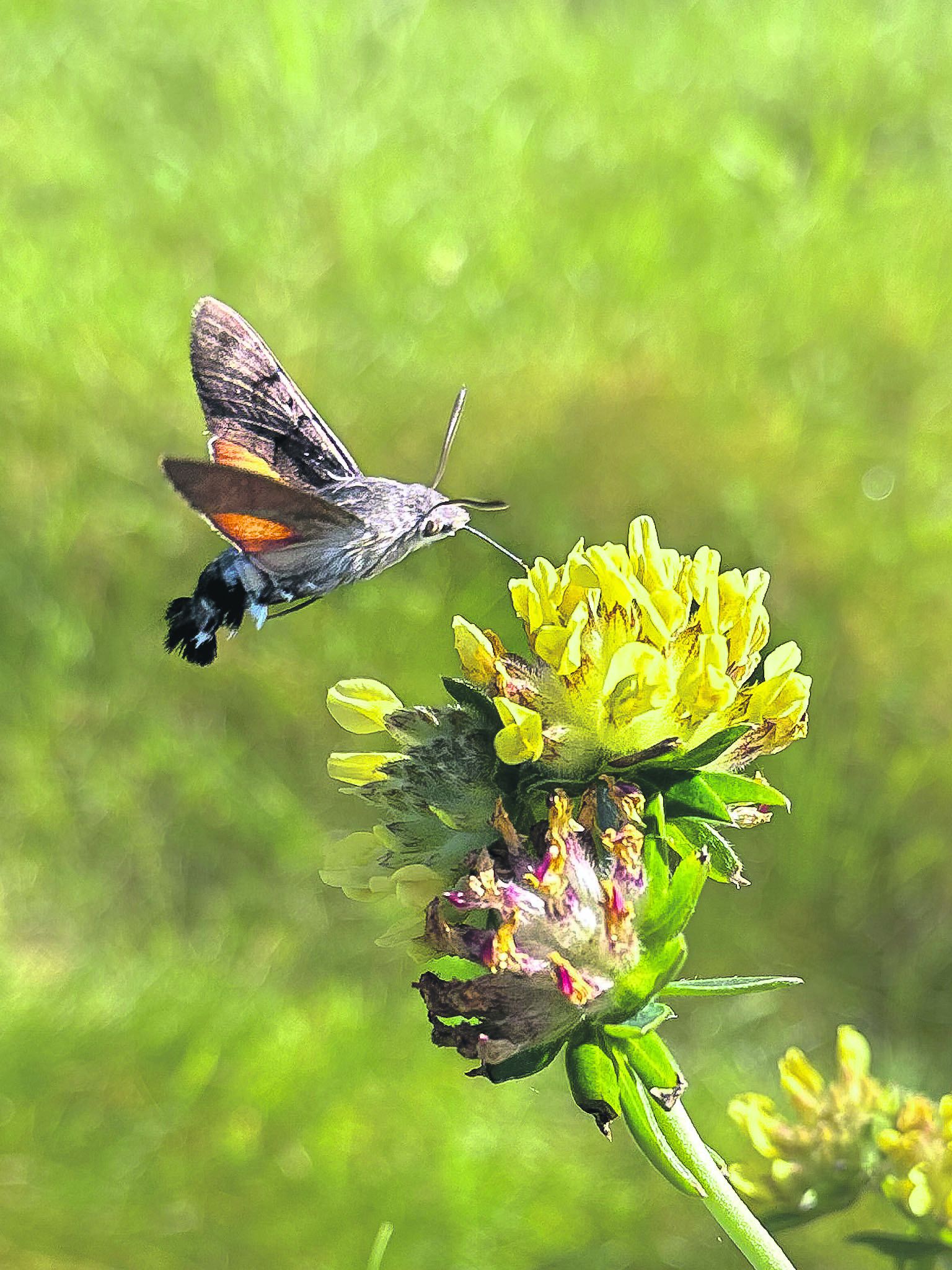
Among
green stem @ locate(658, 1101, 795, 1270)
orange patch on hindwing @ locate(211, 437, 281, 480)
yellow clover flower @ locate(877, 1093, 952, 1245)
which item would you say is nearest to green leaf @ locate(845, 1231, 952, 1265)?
yellow clover flower @ locate(877, 1093, 952, 1245)

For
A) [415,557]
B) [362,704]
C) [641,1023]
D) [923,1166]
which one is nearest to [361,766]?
[362,704]

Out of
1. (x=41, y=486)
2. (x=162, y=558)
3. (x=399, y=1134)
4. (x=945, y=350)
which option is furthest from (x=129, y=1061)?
(x=945, y=350)

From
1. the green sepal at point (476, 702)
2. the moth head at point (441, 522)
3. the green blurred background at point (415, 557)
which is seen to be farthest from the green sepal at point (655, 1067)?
the green blurred background at point (415, 557)

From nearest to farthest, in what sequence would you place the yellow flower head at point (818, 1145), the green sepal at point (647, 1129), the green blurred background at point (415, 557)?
the green sepal at point (647, 1129), the yellow flower head at point (818, 1145), the green blurred background at point (415, 557)

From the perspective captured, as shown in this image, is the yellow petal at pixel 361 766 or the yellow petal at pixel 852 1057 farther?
the yellow petal at pixel 852 1057

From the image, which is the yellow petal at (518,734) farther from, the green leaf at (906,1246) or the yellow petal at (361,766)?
the green leaf at (906,1246)

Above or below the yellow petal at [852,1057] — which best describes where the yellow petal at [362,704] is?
above

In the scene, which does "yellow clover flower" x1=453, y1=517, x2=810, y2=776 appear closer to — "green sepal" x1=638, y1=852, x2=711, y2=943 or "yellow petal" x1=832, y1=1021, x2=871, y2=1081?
"green sepal" x1=638, y1=852, x2=711, y2=943
